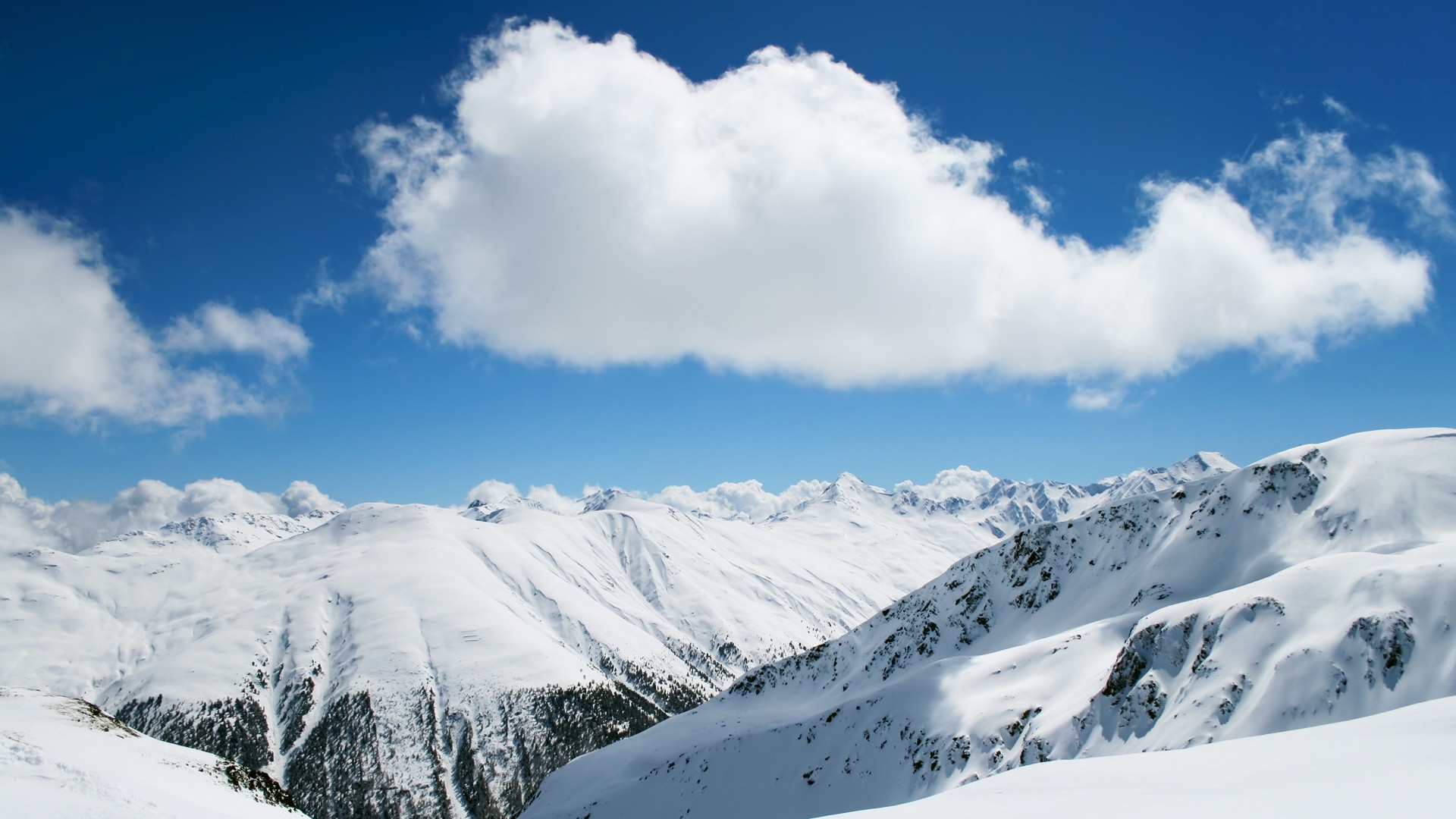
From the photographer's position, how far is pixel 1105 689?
74.2 m

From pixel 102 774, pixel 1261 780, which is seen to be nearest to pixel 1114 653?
pixel 1261 780

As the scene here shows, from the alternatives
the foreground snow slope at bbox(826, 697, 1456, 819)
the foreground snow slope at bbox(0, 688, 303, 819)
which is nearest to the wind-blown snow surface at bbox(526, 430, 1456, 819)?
the foreground snow slope at bbox(826, 697, 1456, 819)

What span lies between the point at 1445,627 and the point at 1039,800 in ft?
214

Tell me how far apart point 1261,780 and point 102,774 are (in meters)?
51.5

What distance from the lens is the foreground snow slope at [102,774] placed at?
3064 cm

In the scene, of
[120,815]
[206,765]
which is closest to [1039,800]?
[120,815]

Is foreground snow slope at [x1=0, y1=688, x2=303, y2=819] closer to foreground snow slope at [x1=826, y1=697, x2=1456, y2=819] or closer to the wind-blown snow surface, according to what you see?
foreground snow slope at [x1=826, y1=697, x2=1456, y2=819]

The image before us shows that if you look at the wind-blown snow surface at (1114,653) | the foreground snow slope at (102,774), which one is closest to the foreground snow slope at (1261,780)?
the foreground snow slope at (102,774)

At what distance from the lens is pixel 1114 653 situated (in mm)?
86500

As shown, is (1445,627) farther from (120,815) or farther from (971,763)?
(120,815)

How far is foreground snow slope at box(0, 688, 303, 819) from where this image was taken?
101 feet

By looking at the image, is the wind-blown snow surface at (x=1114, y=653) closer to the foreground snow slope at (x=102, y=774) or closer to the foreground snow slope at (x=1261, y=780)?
the foreground snow slope at (x=1261, y=780)

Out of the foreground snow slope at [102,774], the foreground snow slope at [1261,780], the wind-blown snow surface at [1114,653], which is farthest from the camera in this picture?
the wind-blown snow surface at [1114,653]

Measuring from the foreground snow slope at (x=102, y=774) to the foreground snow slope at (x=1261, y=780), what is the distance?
3444 centimetres
